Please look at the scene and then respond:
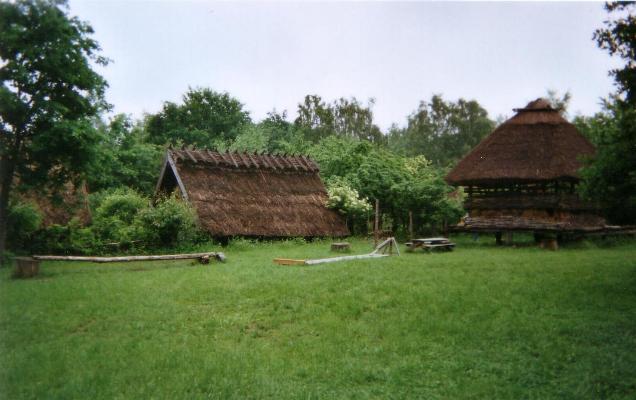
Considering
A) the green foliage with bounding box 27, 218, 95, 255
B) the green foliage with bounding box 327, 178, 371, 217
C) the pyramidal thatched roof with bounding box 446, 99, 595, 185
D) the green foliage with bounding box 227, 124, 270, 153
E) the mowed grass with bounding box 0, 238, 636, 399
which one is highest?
the green foliage with bounding box 227, 124, 270, 153

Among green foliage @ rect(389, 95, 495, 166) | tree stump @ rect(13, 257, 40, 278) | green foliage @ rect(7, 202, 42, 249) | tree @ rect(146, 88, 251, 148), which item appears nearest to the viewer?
tree stump @ rect(13, 257, 40, 278)

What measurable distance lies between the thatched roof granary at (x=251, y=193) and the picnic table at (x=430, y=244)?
618 cm

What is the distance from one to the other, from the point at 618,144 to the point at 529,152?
11.5 m

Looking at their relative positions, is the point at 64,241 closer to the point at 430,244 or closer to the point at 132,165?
the point at 430,244

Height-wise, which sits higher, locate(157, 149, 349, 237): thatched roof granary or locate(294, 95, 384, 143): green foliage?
locate(294, 95, 384, 143): green foliage

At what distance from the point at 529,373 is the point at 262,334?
395 cm

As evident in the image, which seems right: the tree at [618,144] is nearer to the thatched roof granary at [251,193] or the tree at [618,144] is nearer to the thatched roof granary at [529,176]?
the thatched roof granary at [529,176]

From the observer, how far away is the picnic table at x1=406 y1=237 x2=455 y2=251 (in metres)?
17.6

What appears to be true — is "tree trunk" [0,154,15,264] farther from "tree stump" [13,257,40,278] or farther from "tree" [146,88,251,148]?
"tree" [146,88,251,148]

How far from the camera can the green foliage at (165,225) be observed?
60.2 feet

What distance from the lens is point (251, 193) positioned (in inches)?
902

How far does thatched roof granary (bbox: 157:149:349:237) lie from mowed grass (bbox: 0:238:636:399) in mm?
8351

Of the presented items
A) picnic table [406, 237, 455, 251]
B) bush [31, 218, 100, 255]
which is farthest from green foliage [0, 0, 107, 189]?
picnic table [406, 237, 455, 251]

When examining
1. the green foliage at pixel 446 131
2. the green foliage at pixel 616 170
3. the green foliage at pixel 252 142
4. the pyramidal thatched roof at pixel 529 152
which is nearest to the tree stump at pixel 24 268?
the green foliage at pixel 616 170
